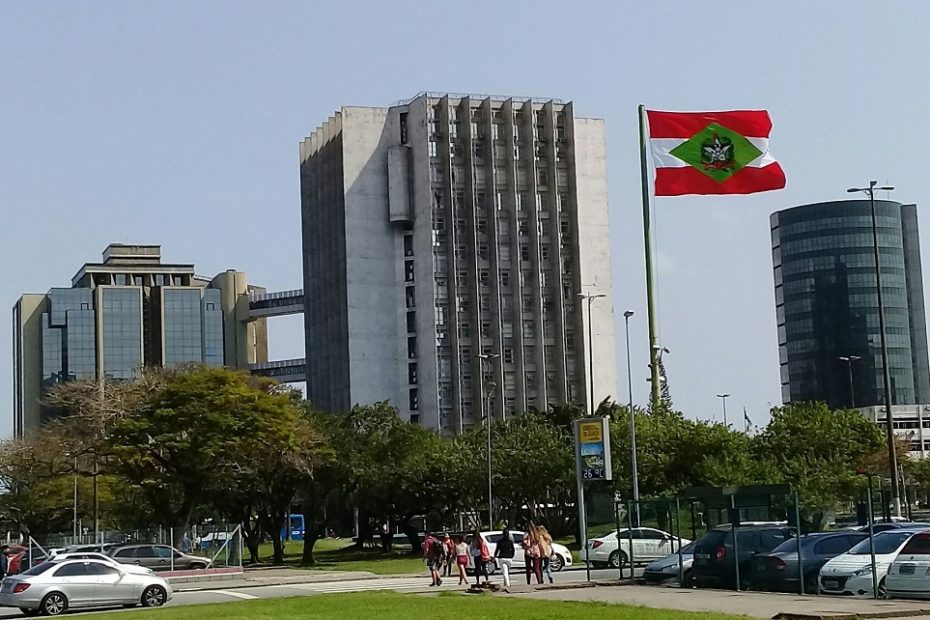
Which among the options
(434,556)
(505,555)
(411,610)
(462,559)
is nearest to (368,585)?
(434,556)

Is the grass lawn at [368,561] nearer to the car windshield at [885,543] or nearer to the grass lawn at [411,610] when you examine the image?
the grass lawn at [411,610]

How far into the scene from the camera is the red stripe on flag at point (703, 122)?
38375 millimetres

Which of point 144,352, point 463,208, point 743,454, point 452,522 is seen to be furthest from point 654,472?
point 144,352

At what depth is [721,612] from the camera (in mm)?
25141

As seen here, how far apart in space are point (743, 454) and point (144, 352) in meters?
124

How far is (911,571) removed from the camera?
2722cm

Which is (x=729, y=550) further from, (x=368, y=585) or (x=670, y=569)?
(x=368, y=585)

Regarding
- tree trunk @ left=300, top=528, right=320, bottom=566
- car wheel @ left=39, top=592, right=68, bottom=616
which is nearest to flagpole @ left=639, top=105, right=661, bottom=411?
car wheel @ left=39, top=592, right=68, bottom=616

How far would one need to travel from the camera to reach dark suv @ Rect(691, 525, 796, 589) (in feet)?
105

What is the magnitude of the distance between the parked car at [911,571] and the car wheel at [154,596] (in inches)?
805

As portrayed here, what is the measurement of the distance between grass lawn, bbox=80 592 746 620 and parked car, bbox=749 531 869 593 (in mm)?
5400

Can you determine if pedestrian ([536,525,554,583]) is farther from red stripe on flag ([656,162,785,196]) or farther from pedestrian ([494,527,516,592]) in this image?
red stripe on flag ([656,162,785,196])

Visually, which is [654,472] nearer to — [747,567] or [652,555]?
[652,555]

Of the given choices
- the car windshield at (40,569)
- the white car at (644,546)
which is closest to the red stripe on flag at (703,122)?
the white car at (644,546)
